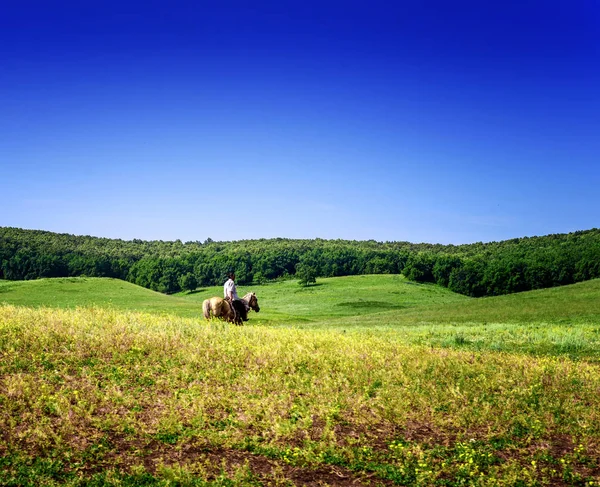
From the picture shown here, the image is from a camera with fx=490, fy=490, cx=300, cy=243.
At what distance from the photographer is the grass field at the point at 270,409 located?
356 inches

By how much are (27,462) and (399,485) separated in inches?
265

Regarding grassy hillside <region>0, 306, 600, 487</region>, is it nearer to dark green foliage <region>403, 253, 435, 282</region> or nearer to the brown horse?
the brown horse

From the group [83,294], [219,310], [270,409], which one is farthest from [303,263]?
[270,409]

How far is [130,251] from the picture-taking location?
6358 inches

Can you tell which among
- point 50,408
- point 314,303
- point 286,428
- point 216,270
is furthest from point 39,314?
point 216,270

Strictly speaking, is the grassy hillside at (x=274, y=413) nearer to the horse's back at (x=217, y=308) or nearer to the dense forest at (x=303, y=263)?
the horse's back at (x=217, y=308)

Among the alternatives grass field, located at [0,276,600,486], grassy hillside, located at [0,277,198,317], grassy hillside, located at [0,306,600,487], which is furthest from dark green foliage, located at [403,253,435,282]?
grassy hillside, located at [0,306,600,487]

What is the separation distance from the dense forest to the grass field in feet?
248

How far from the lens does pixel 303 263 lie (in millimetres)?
153625

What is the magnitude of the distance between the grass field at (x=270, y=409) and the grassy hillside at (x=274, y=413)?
0.13 ft

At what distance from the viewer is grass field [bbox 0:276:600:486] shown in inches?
356

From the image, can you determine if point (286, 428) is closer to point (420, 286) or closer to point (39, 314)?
point (39, 314)

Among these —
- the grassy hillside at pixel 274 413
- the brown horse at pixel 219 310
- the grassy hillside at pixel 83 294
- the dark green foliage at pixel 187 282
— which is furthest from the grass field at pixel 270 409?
the dark green foliage at pixel 187 282

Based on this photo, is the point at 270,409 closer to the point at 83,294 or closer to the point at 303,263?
the point at 83,294
